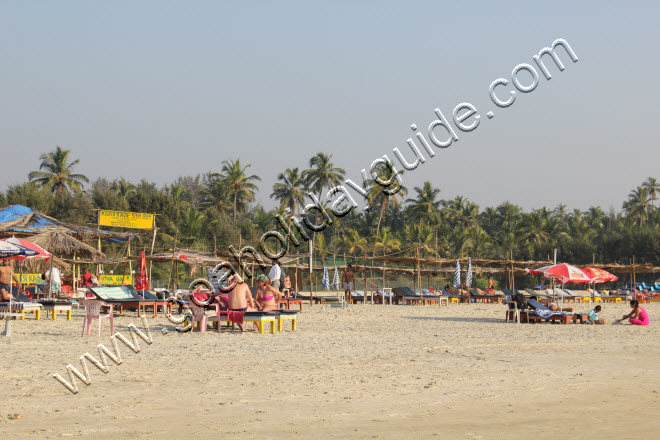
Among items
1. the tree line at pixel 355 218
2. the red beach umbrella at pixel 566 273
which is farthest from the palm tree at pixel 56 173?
the red beach umbrella at pixel 566 273

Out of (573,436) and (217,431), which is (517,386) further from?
(217,431)

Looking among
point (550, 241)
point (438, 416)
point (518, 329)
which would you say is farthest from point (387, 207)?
point (438, 416)

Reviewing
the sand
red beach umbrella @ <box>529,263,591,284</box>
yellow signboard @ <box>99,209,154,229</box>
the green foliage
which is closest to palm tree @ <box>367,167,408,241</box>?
the green foliage

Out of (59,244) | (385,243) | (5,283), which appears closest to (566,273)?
(5,283)

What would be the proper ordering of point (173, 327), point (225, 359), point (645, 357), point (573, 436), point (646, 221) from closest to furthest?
1. point (573, 436)
2. point (225, 359)
3. point (645, 357)
4. point (173, 327)
5. point (646, 221)

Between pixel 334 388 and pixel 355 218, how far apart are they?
55398 millimetres

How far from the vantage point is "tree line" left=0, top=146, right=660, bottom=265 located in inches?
1756

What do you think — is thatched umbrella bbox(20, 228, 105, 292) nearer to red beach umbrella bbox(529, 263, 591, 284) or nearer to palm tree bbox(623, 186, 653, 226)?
red beach umbrella bbox(529, 263, 591, 284)

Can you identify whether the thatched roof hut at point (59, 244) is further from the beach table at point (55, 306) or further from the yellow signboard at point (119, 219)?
the beach table at point (55, 306)

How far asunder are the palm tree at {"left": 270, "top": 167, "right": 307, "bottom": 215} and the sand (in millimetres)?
43236

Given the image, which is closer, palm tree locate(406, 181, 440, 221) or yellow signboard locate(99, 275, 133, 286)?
yellow signboard locate(99, 275, 133, 286)

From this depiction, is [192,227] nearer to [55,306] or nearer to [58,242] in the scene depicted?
[58,242]

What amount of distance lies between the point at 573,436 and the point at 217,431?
2.52m

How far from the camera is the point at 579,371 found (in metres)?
7.73
